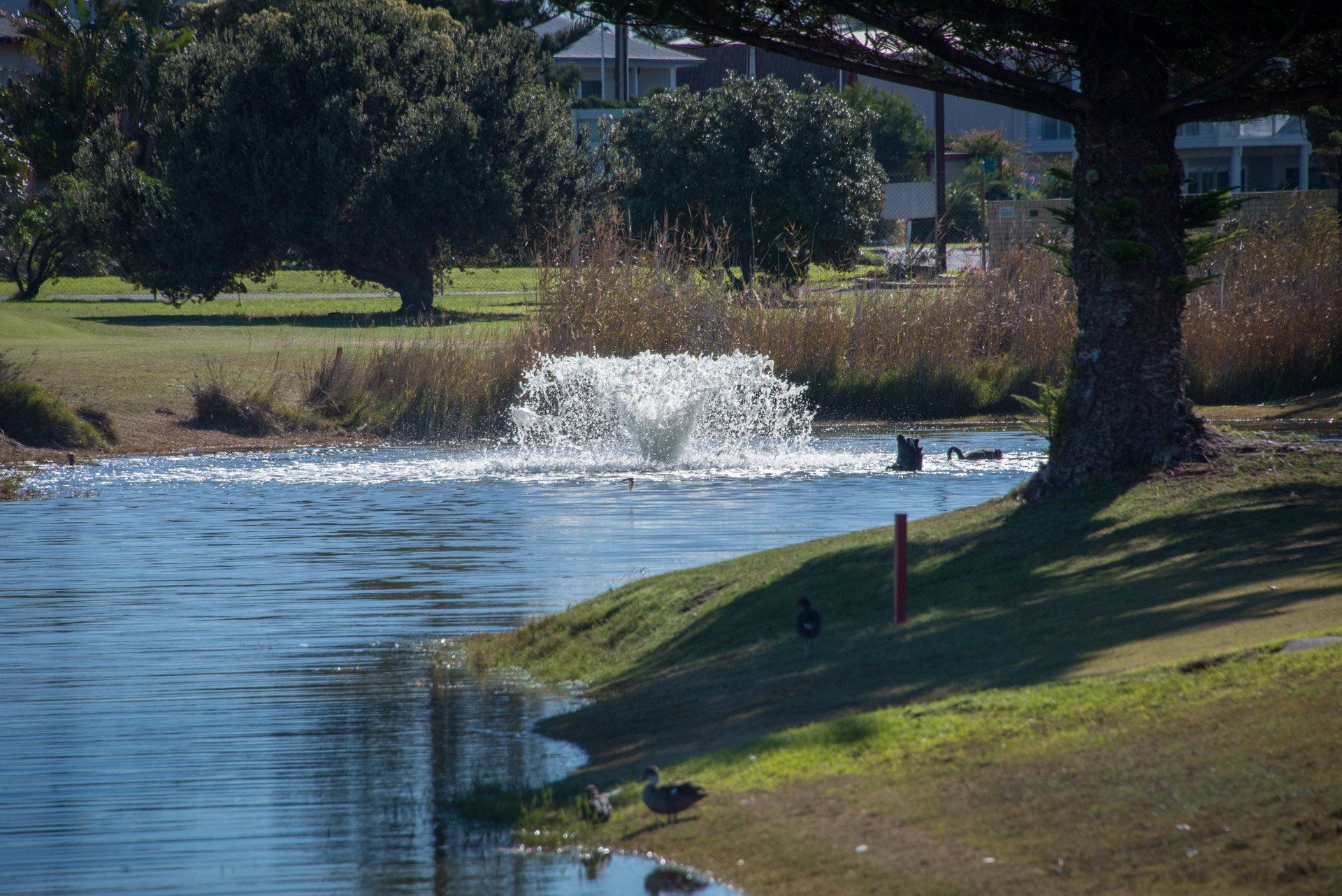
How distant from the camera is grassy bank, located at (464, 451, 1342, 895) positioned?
5301 millimetres

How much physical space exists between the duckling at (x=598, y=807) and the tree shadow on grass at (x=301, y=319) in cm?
2772

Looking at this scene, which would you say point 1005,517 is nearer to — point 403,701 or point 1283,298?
point 403,701

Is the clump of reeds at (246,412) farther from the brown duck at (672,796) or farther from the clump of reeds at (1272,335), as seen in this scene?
the brown duck at (672,796)

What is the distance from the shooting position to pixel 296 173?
1489 inches

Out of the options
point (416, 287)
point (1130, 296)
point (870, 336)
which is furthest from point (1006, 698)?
point (416, 287)

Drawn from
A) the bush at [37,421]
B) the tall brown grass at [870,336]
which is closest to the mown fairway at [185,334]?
the bush at [37,421]

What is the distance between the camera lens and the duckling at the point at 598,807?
650 centimetres

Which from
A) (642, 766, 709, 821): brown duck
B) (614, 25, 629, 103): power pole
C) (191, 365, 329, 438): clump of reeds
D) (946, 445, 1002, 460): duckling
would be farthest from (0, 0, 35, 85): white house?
(642, 766, 709, 821): brown duck

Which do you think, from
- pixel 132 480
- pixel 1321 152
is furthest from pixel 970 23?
pixel 1321 152

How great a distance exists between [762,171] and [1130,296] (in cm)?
2901

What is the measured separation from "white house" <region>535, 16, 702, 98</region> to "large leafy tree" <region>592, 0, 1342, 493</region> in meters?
66.8

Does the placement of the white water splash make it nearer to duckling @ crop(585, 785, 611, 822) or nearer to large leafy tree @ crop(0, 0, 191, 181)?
A: duckling @ crop(585, 785, 611, 822)

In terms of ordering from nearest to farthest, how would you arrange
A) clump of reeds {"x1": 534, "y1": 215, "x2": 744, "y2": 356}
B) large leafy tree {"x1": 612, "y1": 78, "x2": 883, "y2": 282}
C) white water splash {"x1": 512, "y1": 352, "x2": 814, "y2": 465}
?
white water splash {"x1": 512, "y1": 352, "x2": 814, "y2": 465} → clump of reeds {"x1": 534, "y1": 215, "x2": 744, "y2": 356} → large leafy tree {"x1": 612, "y1": 78, "x2": 883, "y2": 282}

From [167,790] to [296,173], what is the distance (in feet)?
106
